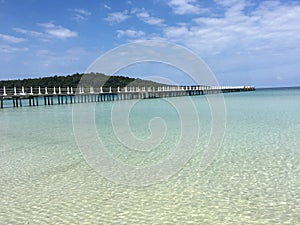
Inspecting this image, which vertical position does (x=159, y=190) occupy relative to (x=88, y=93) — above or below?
below

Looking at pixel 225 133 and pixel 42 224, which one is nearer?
pixel 42 224

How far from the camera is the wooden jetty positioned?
33500mm

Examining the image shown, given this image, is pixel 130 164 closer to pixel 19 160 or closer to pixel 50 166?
pixel 50 166

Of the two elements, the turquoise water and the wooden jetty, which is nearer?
the turquoise water

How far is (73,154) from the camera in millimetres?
8531

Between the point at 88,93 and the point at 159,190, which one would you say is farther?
the point at 88,93

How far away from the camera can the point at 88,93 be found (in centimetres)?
3856

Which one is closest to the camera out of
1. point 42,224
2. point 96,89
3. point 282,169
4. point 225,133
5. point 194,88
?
point 42,224

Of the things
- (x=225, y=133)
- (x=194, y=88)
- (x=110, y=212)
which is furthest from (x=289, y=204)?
(x=194, y=88)

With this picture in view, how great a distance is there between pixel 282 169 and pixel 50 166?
4.82 m

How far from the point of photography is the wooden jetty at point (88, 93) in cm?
3350

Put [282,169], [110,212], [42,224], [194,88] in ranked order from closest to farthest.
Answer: [42,224], [110,212], [282,169], [194,88]

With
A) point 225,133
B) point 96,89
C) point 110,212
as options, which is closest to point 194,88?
point 96,89

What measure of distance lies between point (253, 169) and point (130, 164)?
103 inches
